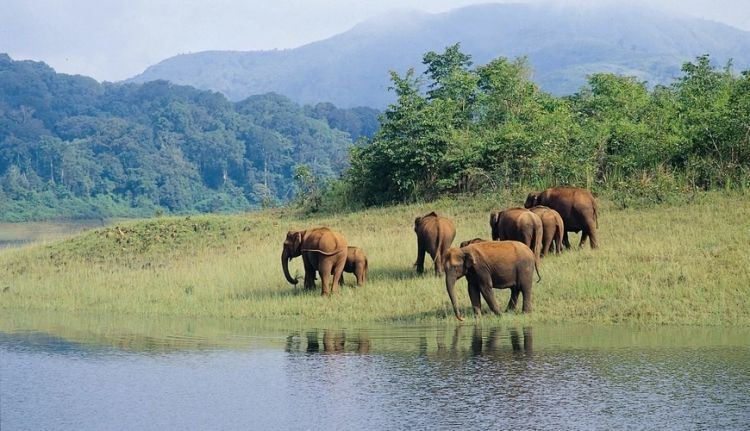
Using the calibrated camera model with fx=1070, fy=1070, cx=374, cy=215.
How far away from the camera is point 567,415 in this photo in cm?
1193

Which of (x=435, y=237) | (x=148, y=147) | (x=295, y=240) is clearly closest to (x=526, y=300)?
(x=435, y=237)

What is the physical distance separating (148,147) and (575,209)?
285 ft

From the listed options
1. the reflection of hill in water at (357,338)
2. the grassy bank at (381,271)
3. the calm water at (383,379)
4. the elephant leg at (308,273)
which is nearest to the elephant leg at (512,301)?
the grassy bank at (381,271)

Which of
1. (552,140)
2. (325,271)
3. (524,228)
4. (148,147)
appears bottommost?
(325,271)

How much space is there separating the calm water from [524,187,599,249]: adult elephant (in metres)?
5.32

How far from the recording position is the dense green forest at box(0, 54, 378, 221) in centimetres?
9494

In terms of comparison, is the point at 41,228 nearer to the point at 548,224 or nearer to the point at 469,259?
the point at 548,224

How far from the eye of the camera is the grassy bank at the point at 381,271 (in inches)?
748

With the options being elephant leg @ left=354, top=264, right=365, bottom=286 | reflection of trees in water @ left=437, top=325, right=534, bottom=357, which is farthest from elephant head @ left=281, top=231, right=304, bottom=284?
reflection of trees in water @ left=437, top=325, right=534, bottom=357

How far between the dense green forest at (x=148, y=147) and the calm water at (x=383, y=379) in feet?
198

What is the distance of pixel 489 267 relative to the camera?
58.9ft

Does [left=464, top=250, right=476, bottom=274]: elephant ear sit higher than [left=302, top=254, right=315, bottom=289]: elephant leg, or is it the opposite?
[left=464, top=250, right=476, bottom=274]: elephant ear

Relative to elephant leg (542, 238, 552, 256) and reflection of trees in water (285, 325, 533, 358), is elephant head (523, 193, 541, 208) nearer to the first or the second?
elephant leg (542, 238, 552, 256)

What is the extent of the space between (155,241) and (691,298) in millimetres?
16969
